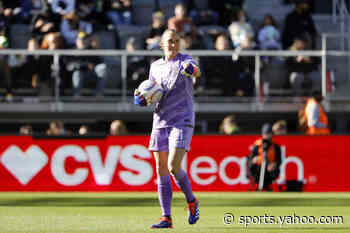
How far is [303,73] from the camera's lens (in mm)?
19891

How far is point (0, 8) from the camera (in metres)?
21.2

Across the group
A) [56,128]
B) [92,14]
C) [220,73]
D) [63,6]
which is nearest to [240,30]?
[220,73]

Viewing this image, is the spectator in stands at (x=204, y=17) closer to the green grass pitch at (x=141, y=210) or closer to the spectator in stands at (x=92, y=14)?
the spectator in stands at (x=92, y=14)

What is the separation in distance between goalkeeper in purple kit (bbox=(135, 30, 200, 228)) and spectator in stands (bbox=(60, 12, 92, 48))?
1031 centimetres

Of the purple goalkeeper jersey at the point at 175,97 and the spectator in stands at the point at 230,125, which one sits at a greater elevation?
the purple goalkeeper jersey at the point at 175,97

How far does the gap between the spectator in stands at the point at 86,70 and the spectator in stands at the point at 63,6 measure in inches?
84.9

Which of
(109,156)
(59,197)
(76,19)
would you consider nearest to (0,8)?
(76,19)

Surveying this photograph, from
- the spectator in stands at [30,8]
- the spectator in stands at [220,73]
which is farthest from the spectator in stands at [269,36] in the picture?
the spectator in stands at [30,8]

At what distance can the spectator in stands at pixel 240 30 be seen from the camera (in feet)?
67.1

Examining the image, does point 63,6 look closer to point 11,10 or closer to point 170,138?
point 11,10

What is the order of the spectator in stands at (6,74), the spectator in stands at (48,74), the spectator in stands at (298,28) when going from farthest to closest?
the spectator in stands at (298,28) < the spectator in stands at (48,74) < the spectator in stands at (6,74)

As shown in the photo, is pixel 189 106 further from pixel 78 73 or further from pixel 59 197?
pixel 78 73

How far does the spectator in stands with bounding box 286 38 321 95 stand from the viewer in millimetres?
19656

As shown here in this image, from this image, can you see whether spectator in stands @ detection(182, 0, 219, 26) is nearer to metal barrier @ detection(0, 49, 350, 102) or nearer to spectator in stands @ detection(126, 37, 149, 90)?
metal barrier @ detection(0, 49, 350, 102)
